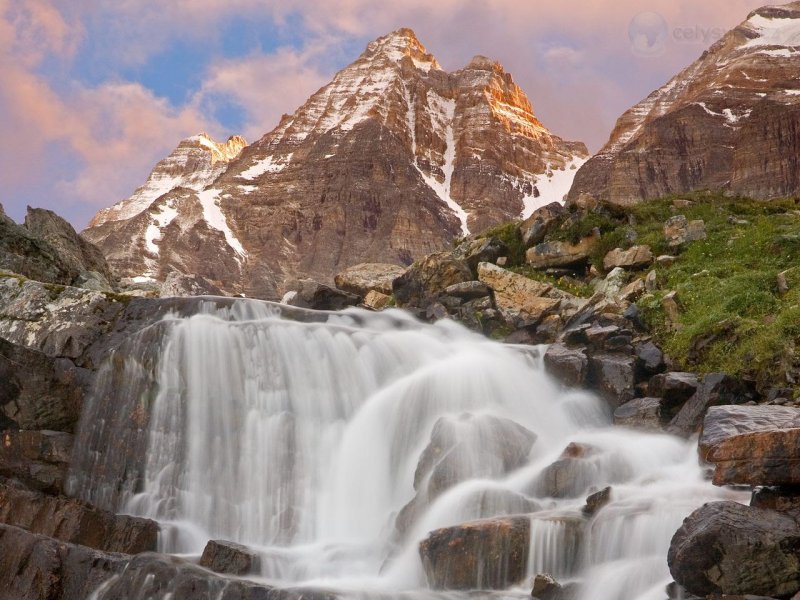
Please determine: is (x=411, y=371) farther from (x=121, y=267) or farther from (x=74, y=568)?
(x=121, y=267)

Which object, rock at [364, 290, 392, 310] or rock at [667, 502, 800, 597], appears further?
rock at [364, 290, 392, 310]

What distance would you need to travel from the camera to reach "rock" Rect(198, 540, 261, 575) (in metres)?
9.75

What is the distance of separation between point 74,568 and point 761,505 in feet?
→ 28.0

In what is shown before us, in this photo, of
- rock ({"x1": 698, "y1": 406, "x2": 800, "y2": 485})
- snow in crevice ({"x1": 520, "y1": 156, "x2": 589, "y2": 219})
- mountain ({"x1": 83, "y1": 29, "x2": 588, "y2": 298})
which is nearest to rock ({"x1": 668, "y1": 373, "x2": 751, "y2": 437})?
rock ({"x1": 698, "y1": 406, "x2": 800, "y2": 485})

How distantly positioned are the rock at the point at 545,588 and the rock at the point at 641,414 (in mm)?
4887

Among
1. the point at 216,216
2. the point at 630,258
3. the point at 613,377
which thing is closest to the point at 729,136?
the point at 630,258

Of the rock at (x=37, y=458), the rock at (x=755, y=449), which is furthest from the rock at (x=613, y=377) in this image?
the rock at (x=37, y=458)

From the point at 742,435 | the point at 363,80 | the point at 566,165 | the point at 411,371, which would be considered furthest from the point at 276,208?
the point at 742,435

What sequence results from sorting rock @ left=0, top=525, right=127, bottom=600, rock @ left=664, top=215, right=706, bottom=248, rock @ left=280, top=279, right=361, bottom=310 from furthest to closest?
1. rock @ left=280, top=279, right=361, bottom=310
2. rock @ left=664, top=215, right=706, bottom=248
3. rock @ left=0, top=525, right=127, bottom=600

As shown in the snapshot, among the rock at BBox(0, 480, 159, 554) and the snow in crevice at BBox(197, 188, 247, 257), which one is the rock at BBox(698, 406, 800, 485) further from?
the snow in crevice at BBox(197, 188, 247, 257)

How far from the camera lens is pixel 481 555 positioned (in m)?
9.13

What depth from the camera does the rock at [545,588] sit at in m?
8.55

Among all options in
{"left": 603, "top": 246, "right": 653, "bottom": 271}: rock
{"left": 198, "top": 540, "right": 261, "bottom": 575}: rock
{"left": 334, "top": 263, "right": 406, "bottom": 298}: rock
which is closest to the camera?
{"left": 198, "top": 540, "right": 261, "bottom": 575}: rock

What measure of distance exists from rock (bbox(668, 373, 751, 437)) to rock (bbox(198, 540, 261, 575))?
723cm
